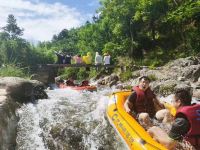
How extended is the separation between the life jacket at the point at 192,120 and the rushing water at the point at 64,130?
2926 mm

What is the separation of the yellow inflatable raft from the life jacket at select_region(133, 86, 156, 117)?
15.2 inches

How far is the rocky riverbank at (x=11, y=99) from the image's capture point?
319 inches

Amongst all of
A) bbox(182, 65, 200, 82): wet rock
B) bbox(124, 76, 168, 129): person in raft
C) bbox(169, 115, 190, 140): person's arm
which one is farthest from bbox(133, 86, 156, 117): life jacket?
bbox(182, 65, 200, 82): wet rock

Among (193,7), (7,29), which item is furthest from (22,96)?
(7,29)

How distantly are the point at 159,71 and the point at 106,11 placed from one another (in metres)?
16.1

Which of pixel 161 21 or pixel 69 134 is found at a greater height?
pixel 161 21

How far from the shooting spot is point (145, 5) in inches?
1196

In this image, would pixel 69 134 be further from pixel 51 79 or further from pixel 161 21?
pixel 161 21

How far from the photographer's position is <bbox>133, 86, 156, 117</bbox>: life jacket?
28.5ft

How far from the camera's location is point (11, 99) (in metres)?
9.94

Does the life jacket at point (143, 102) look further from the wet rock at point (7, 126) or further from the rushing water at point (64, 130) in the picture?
the wet rock at point (7, 126)

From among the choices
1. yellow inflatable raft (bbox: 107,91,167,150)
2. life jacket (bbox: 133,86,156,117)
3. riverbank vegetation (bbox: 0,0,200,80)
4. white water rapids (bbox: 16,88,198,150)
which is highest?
riverbank vegetation (bbox: 0,0,200,80)

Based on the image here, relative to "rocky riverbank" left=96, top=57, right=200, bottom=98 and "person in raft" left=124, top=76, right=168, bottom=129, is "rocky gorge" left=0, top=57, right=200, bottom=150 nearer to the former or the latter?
"rocky riverbank" left=96, top=57, right=200, bottom=98

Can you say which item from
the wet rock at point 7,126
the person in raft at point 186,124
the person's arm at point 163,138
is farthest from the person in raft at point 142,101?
the person in raft at point 186,124
